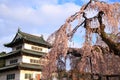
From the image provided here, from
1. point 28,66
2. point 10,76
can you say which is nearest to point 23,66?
point 28,66

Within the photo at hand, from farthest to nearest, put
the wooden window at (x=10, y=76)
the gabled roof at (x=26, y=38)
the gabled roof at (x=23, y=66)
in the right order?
the gabled roof at (x=26, y=38)
the wooden window at (x=10, y=76)
the gabled roof at (x=23, y=66)

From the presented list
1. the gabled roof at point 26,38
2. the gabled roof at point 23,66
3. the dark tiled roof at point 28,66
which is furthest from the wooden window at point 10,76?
the gabled roof at point 26,38

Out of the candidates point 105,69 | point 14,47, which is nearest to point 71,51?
point 105,69

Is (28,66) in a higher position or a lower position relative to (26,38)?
lower

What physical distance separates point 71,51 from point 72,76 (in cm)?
92

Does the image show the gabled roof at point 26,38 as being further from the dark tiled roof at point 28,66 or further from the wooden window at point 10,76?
the wooden window at point 10,76

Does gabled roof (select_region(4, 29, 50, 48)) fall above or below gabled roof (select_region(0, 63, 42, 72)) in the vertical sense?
above

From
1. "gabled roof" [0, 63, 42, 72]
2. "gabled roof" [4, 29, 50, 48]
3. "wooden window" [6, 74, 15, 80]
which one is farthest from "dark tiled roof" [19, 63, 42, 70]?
"gabled roof" [4, 29, 50, 48]

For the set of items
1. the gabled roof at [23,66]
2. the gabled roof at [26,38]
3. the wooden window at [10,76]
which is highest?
the gabled roof at [26,38]

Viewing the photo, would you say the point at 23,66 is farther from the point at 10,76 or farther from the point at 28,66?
the point at 10,76

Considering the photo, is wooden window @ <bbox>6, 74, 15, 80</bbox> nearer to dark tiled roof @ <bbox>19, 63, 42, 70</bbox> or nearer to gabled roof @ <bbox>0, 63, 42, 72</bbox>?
gabled roof @ <bbox>0, 63, 42, 72</bbox>

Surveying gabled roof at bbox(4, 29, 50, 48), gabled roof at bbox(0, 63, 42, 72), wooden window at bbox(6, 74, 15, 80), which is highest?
gabled roof at bbox(4, 29, 50, 48)

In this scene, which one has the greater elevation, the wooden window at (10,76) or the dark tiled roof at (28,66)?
the dark tiled roof at (28,66)

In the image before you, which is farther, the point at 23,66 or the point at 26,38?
the point at 26,38
